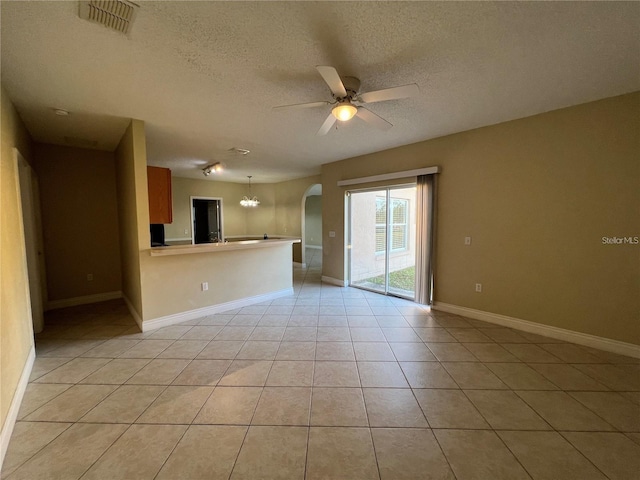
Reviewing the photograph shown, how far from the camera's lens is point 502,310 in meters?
3.34

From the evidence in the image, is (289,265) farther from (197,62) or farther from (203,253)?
(197,62)

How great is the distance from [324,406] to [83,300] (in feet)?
15.5

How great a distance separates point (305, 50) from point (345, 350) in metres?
2.70

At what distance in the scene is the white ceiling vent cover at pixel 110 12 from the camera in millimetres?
1408

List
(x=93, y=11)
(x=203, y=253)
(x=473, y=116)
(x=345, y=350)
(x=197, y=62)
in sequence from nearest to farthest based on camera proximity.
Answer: (x=93, y=11), (x=197, y=62), (x=345, y=350), (x=473, y=116), (x=203, y=253)

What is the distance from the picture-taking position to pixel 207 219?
8344 mm

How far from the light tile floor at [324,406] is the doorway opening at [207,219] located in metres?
4.70

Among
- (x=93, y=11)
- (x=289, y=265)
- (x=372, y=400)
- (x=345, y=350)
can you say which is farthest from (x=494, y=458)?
(x=289, y=265)

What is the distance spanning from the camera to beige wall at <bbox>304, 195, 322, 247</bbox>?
A: 10883 mm

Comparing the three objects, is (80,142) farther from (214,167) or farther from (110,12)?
(110,12)

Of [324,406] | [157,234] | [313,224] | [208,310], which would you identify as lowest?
[324,406]

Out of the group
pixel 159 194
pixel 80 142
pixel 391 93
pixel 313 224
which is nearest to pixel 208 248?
pixel 159 194

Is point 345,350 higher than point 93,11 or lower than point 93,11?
lower

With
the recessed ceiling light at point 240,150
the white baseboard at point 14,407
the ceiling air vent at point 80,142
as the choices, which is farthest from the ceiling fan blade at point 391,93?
the ceiling air vent at point 80,142
